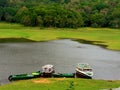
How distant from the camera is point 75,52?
8788 centimetres

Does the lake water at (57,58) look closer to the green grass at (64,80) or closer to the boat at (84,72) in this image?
the boat at (84,72)

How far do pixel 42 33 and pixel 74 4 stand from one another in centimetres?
6514

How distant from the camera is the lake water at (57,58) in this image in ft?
217

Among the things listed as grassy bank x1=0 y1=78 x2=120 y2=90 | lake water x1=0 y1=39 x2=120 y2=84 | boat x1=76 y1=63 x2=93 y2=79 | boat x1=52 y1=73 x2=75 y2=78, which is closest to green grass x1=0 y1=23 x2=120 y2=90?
grassy bank x1=0 y1=78 x2=120 y2=90

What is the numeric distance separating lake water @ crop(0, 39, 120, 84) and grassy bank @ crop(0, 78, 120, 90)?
5236mm

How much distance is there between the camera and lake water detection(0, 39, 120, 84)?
6619 centimetres

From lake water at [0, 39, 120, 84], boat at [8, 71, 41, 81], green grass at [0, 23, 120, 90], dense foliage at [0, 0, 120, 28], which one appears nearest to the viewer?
green grass at [0, 23, 120, 90]

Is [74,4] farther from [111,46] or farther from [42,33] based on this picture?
[111,46]

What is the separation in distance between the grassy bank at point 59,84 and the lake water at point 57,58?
5.24m

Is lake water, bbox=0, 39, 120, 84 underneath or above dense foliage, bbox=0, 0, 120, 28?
underneath

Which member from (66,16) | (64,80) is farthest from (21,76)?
(66,16)

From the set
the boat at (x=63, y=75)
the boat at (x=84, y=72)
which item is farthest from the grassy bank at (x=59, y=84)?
the boat at (x=84, y=72)

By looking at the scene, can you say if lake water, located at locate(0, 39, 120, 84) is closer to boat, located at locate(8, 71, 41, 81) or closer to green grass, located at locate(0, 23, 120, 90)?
boat, located at locate(8, 71, 41, 81)

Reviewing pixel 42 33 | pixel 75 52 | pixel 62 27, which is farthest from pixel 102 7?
pixel 75 52
